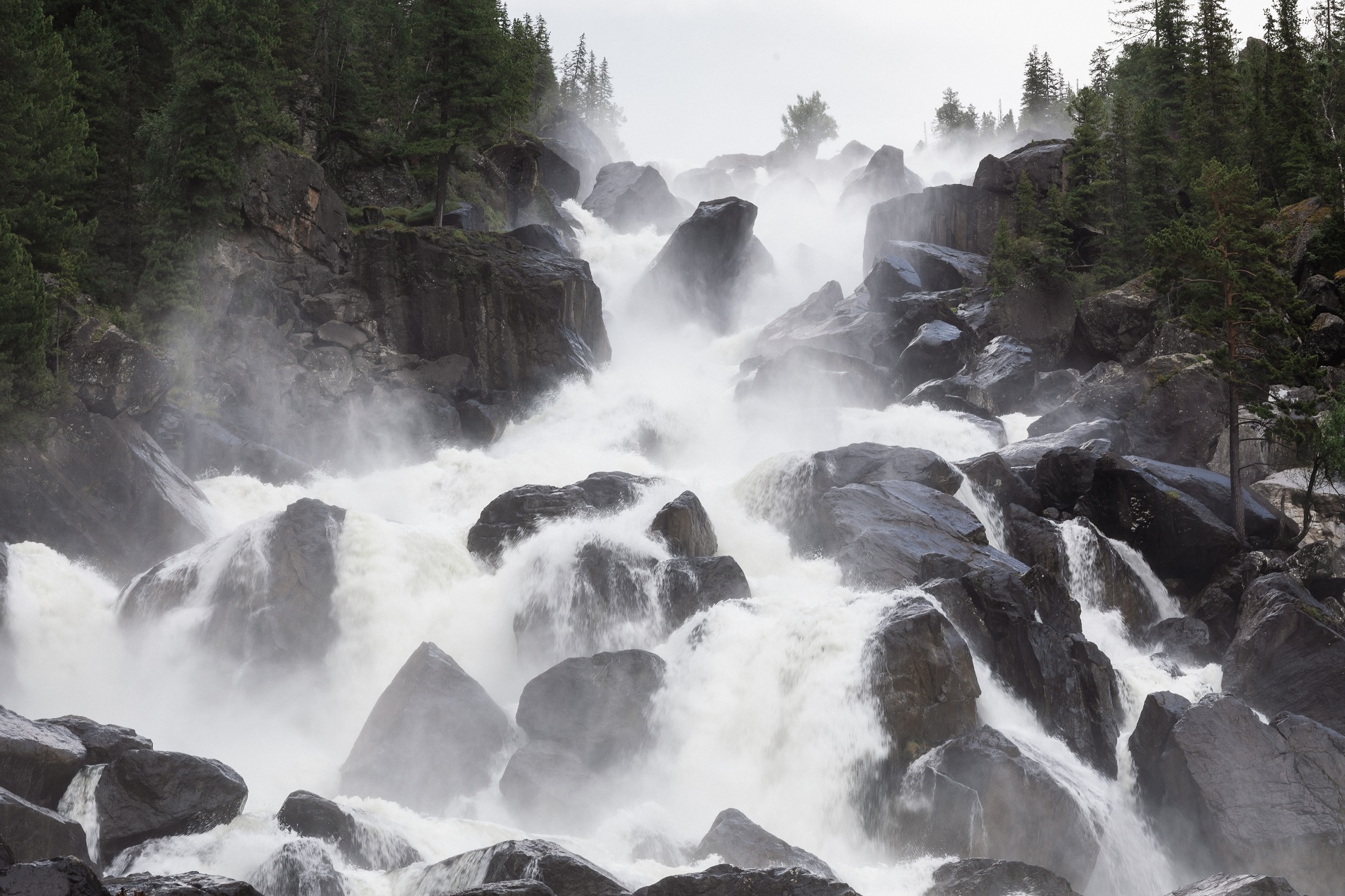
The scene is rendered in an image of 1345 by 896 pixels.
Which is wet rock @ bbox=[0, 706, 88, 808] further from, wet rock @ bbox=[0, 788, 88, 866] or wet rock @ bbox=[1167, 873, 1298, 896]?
wet rock @ bbox=[1167, 873, 1298, 896]

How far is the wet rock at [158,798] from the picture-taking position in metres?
12.8

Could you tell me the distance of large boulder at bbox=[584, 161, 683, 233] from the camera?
62281mm

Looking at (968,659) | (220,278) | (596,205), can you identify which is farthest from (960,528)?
(596,205)

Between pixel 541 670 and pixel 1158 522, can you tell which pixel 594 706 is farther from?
pixel 1158 522

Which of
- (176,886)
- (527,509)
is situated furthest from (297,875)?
(527,509)

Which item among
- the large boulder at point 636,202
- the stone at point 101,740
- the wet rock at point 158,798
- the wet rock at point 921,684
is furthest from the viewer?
the large boulder at point 636,202

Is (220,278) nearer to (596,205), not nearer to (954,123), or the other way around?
(596,205)

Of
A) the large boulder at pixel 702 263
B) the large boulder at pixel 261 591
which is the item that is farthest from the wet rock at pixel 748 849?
the large boulder at pixel 702 263

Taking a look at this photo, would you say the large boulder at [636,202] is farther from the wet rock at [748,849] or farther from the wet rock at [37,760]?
the wet rock at [37,760]

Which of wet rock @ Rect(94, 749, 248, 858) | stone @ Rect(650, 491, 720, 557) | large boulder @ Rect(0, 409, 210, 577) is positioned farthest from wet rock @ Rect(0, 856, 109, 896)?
large boulder @ Rect(0, 409, 210, 577)

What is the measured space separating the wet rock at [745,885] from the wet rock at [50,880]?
216 inches

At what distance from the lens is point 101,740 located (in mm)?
13602

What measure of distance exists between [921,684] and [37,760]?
13592 millimetres

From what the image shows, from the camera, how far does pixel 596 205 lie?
63.6m
